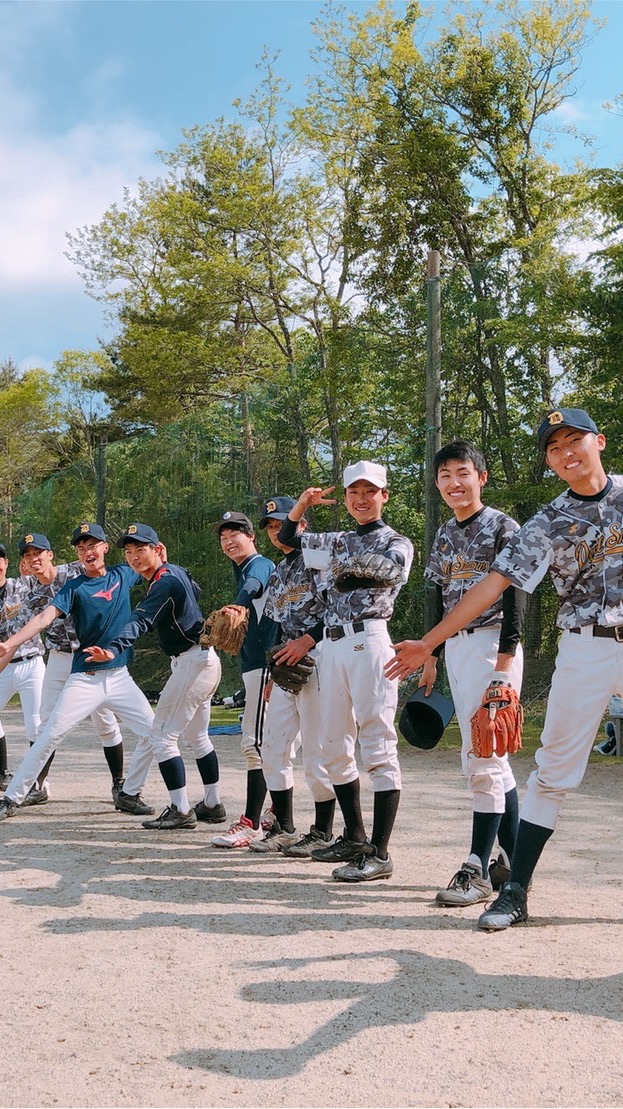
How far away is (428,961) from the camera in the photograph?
3.69 meters

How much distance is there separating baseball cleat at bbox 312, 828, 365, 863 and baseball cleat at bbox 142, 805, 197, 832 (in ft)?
3.99

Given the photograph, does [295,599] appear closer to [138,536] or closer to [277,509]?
[277,509]

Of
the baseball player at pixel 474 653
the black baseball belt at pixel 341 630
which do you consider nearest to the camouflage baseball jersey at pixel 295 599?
the black baseball belt at pixel 341 630

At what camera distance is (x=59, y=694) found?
7.26m

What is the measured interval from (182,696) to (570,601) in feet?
10.0

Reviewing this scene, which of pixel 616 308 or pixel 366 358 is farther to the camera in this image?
pixel 366 358

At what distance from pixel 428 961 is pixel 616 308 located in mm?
8495

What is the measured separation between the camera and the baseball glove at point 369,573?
196 inches

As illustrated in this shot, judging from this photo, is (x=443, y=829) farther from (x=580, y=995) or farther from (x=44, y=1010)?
(x=44, y=1010)

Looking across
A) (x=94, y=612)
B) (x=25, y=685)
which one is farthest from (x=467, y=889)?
(x=25, y=685)

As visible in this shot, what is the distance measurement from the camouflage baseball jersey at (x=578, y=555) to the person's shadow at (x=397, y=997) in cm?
134

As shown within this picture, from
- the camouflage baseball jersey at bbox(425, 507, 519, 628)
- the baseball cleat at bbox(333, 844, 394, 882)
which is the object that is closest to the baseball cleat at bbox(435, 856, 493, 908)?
the baseball cleat at bbox(333, 844, 394, 882)

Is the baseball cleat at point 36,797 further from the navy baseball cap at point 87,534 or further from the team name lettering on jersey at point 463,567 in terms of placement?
the team name lettering on jersey at point 463,567

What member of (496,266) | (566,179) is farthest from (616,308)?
(566,179)
